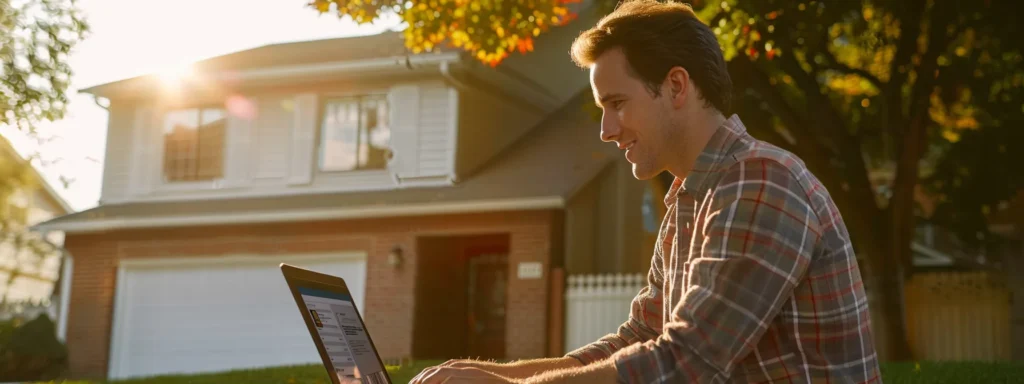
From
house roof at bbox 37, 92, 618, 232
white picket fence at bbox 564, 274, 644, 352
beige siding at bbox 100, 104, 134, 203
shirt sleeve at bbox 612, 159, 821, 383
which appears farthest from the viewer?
beige siding at bbox 100, 104, 134, 203

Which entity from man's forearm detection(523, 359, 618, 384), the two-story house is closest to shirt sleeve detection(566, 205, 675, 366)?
man's forearm detection(523, 359, 618, 384)

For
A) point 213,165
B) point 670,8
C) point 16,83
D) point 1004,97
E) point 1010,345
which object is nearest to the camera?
point 670,8

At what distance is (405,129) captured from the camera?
19.5m

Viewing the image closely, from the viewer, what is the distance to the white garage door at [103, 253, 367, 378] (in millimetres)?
19578

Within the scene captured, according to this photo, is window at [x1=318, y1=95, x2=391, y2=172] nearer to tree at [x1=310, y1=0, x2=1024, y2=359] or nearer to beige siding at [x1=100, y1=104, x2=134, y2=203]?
beige siding at [x1=100, y1=104, x2=134, y2=203]

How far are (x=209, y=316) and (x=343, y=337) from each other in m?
18.4

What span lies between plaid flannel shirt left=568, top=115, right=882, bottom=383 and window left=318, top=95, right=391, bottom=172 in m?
17.4

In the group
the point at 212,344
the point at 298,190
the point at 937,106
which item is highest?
the point at 937,106

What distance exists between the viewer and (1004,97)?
49.5 feet

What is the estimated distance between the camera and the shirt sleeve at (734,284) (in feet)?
6.89

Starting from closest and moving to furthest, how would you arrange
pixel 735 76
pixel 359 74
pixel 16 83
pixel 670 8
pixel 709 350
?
pixel 709 350
pixel 670 8
pixel 16 83
pixel 735 76
pixel 359 74

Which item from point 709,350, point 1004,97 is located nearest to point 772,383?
point 709,350

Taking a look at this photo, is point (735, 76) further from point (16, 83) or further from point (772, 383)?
point (772, 383)

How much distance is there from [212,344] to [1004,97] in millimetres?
13285
